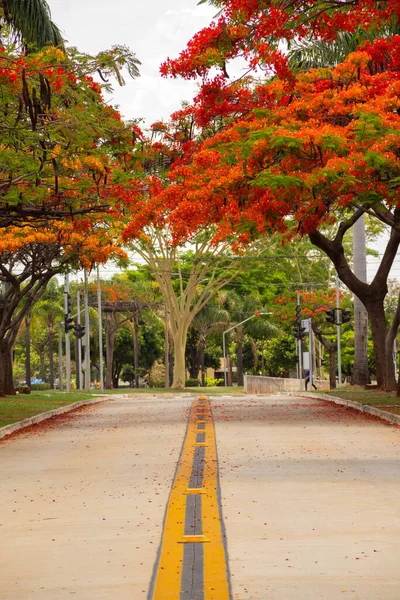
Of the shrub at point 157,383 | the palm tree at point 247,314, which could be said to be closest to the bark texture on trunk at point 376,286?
the palm tree at point 247,314

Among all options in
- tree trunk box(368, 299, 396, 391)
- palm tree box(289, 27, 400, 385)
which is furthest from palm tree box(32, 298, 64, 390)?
tree trunk box(368, 299, 396, 391)

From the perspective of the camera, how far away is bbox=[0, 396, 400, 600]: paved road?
22.6 feet

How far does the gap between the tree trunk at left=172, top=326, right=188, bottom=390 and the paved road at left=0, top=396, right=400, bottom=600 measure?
3870cm

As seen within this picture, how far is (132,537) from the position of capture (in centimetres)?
861

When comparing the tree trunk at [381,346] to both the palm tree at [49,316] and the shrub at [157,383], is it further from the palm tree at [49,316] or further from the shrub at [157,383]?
the shrub at [157,383]

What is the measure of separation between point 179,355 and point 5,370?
20175 mm

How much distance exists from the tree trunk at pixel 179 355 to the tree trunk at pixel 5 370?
17.7 m

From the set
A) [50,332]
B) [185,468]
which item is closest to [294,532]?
[185,468]

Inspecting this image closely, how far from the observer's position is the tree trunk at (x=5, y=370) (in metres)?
39.4

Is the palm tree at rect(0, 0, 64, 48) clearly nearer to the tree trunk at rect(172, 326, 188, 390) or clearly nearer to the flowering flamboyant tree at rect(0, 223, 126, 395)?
the flowering flamboyant tree at rect(0, 223, 126, 395)

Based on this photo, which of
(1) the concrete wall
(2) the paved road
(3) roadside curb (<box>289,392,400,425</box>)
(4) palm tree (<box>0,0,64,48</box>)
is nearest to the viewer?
(2) the paved road

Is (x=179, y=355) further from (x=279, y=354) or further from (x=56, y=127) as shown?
(x=56, y=127)

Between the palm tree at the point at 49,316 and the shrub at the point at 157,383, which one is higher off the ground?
the palm tree at the point at 49,316

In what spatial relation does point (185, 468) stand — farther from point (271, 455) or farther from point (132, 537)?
point (132, 537)
